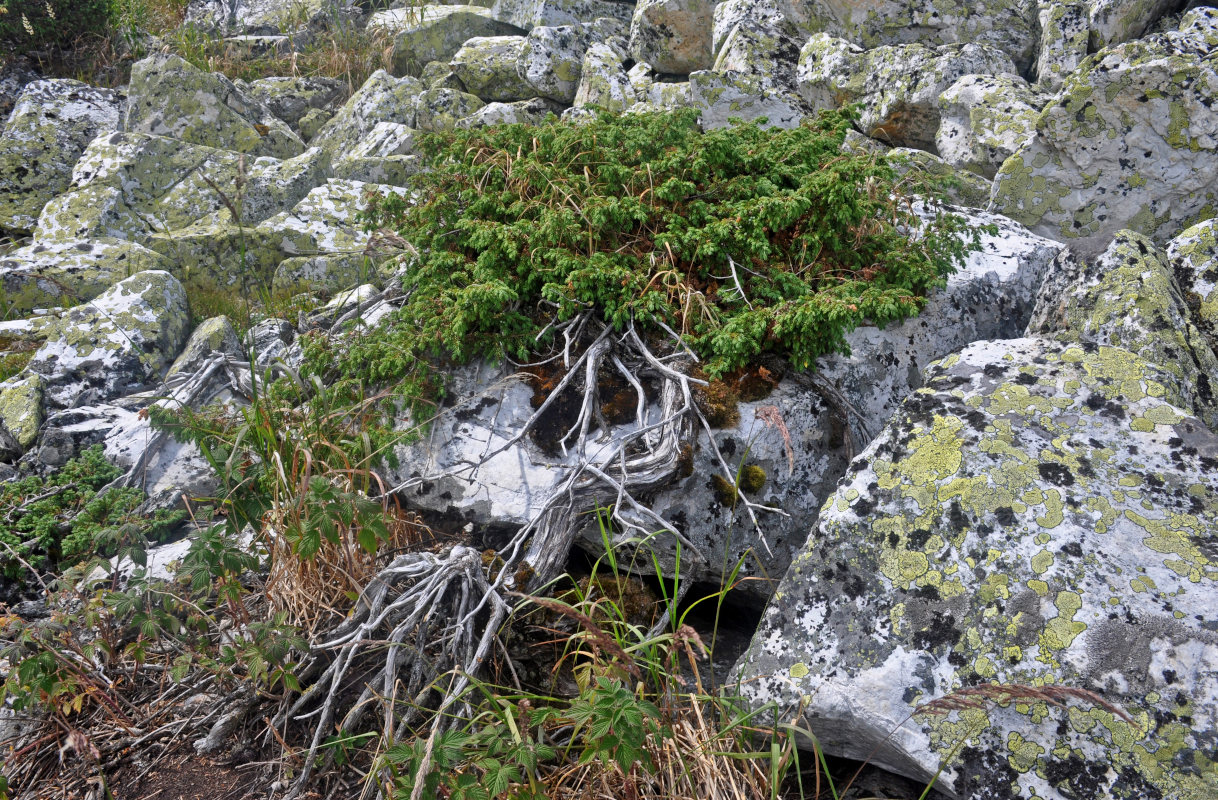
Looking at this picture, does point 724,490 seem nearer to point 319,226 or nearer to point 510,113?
point 319,226

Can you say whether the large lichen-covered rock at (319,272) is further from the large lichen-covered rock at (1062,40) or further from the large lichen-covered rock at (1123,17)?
the large lichen-covered rock at (1123,17)

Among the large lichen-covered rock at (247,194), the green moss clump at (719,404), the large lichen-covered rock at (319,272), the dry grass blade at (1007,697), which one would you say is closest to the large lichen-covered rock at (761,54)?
the large lichen-covered rock at (319,272)

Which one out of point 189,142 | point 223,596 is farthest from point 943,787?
point 189,142

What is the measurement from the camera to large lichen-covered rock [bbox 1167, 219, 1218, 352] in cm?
382

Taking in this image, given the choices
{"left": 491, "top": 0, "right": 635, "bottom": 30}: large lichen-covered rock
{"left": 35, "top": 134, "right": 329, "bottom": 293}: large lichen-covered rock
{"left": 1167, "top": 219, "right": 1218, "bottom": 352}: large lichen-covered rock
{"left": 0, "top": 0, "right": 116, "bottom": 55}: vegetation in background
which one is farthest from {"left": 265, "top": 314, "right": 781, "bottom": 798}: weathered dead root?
{"left": 0, "top": 0, "right": 116, "bottom": 55}: vegetation in background

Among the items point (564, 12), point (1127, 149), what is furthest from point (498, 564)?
point (564, 12)

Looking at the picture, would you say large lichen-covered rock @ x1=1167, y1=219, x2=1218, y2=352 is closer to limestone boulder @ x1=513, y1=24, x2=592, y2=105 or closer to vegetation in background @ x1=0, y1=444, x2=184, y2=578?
vegetation in background @ x1=0, y1=444, x2=184, y2=578

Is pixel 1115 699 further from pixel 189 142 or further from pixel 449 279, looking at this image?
pixel 189 142

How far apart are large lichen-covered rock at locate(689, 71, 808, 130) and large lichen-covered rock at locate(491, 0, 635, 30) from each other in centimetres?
419

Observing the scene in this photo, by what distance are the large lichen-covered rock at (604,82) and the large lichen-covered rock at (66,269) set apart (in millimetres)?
4501

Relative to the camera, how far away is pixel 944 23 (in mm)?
7500

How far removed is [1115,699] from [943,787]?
1.95 ft

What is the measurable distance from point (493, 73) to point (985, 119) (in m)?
5.92

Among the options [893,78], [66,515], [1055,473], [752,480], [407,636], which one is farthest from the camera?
[893,78]
